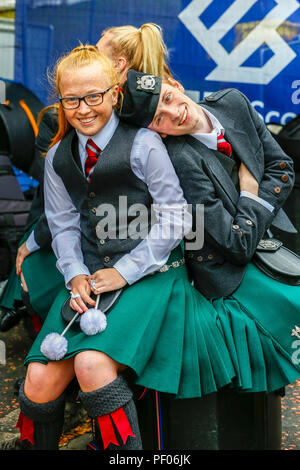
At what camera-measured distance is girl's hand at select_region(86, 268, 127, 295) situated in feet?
6.13

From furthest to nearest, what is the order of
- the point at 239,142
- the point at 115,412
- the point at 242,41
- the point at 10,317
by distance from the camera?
the point at 242,41 < the point at 10,317 < the point at 239,142 < the point at 115,412

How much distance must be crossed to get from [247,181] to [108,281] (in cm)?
58

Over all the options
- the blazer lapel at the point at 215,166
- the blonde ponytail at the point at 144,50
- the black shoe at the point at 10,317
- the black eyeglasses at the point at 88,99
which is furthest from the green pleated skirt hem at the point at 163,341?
the black shoe at the point at 10,317

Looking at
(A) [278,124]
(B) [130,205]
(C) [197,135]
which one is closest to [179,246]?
(B) [130,205]

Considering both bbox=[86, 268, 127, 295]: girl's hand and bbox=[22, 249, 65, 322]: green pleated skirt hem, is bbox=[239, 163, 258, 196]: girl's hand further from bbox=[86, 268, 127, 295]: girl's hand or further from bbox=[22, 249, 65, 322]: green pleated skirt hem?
bbox=[22, 249, 65, 322]: green pleated skirt hem

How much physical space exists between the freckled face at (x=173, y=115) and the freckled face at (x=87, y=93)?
6.2 inches

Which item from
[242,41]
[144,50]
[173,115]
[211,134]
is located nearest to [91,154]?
[173,115]

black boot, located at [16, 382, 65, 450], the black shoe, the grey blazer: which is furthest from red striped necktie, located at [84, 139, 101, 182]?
the black shoe

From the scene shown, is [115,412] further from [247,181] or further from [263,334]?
[247,181]

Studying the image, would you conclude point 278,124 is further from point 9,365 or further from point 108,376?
point 108,376

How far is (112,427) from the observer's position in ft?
5.65

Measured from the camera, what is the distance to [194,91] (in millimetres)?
3670

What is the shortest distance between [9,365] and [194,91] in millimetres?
1907

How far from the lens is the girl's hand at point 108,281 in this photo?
1867 mm
